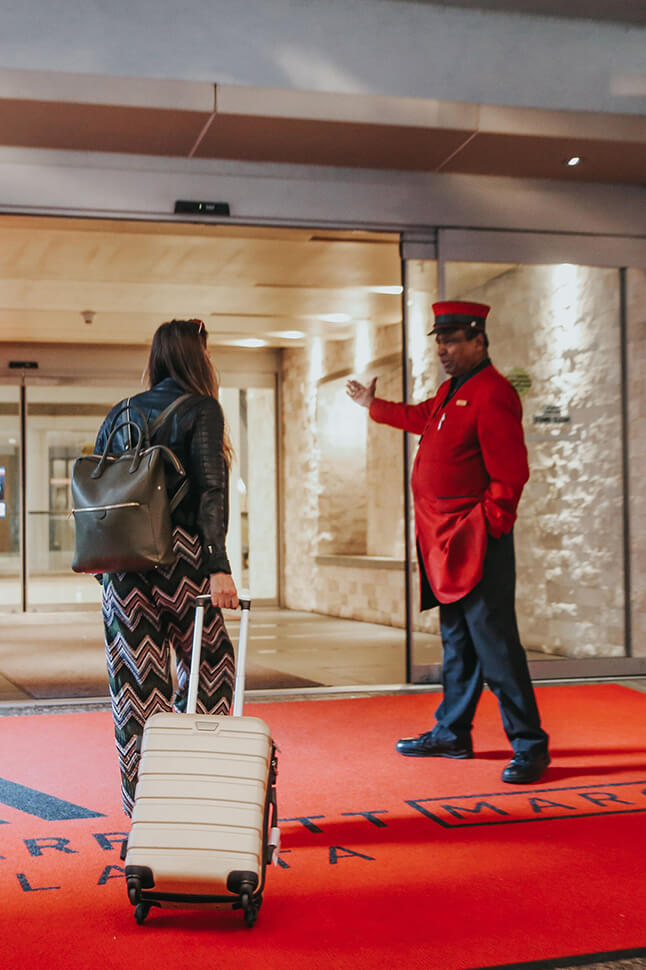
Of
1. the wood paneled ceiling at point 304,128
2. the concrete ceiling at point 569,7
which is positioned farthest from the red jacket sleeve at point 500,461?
the concrete ceiling at point 569,7

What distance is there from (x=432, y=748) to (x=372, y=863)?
4.24 feet

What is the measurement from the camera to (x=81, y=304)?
1004 centimetres

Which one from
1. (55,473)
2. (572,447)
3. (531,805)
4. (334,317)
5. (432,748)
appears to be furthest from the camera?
(55,473)

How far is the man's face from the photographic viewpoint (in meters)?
3.95

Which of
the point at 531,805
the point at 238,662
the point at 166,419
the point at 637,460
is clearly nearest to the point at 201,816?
the point at 238,662

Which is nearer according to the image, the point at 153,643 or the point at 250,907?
the point at 250,907

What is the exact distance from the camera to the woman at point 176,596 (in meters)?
2.80

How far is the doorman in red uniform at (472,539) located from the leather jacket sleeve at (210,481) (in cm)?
122

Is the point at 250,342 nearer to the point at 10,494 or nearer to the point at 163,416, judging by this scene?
the point at 10,494

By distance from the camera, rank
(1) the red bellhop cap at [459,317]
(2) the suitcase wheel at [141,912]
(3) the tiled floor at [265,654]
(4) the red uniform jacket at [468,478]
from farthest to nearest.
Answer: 1. (3) the tiled floor at [265,654]
2. (1) the red bellhop cap at [459,317]
3. (4) the red uniform jacket at [468,478]
4. (2) the suitcase wheel at [141,912]

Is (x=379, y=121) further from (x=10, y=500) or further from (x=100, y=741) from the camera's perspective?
(x=10, y=500)

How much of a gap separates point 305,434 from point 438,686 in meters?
6.48

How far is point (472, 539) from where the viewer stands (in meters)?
3.80

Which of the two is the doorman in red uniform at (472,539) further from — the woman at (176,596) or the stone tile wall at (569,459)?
the stone tile wall at (569,459)
